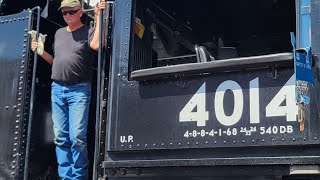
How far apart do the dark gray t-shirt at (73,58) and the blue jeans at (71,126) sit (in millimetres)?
64

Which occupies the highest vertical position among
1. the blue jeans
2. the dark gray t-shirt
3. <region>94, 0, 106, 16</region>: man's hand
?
<region>94, 0, 106, 16</region>: man's hand

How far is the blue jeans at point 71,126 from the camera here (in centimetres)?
352

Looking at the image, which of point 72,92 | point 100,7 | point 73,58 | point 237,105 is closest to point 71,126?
point 72,92

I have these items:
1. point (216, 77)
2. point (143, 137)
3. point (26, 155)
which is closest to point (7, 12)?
point (26, 155)

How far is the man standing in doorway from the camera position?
3.52 metres

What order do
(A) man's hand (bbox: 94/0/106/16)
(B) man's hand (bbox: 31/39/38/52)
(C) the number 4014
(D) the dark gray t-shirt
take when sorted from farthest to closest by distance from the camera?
(B) man's hand (bbox: 31/39/38/52) < (D) the dark gray t-shirt < (A) man's hand (bbox: 94/0/106/16) < (C) the number 4014

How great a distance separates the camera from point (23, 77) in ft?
12.2

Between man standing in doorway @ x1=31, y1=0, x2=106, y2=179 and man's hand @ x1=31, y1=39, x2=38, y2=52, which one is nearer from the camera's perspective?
man standing in doorway @ x1=31, y1=0, x2=106, y2=179

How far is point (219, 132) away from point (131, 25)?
957mm

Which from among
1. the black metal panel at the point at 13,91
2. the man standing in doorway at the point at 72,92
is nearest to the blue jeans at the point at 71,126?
the man standing in doorway at the point at 72,92

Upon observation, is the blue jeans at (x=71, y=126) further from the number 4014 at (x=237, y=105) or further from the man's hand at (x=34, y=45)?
the number 4014 at (x=237, y=105)

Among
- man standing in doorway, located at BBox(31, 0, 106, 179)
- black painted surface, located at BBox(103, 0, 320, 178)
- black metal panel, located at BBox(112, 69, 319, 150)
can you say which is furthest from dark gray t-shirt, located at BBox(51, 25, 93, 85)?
black metal panel, located at BBox(112, 69, 319, 150)

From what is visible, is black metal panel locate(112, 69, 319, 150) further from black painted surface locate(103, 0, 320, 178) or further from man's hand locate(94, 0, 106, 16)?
man's hand locate(94, 0, 106, 16)

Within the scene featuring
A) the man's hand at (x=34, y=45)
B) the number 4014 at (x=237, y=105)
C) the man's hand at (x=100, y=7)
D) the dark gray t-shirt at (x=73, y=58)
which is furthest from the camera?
the man's hand at (x=34, y=45)
